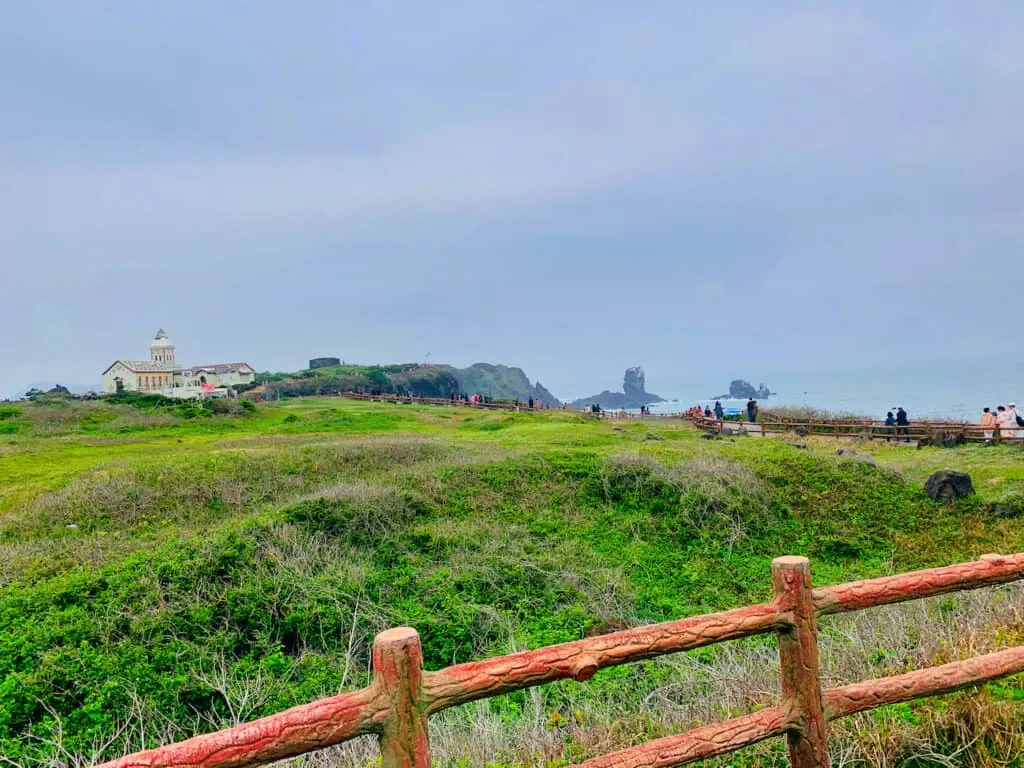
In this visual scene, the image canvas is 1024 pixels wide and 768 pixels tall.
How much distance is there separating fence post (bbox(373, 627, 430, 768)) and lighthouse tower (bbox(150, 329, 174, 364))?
73.7 meters

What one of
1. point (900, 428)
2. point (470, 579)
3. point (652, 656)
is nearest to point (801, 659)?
point (652, 656)

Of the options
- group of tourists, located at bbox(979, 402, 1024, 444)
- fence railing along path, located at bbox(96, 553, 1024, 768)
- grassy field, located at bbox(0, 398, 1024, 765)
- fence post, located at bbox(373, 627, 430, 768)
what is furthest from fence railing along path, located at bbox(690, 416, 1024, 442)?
fence post, located at bbox(373, 627, 430, 768)

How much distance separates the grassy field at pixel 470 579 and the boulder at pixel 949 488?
0.26m

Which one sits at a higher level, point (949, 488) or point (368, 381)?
point (368, 381)

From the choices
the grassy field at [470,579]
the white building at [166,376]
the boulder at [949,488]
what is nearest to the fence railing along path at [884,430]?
the grassy field at [470,579]

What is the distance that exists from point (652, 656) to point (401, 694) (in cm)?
132

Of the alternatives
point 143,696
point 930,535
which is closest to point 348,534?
point 143,696

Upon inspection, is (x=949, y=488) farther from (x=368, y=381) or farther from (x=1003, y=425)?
(x=368, y=381)

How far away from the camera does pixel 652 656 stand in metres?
3.35

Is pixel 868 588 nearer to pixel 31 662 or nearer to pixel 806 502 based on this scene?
pixel 31 662

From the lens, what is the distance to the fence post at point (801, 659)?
3410mm

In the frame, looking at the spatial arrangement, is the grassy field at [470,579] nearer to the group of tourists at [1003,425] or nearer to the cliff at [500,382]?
the group of tourists at [1003,425]

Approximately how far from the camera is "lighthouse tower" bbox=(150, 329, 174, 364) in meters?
68.6

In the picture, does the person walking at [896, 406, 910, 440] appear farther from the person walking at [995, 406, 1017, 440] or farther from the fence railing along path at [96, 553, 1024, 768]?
the fence railing along path at [96, 553, 1024, 768]
